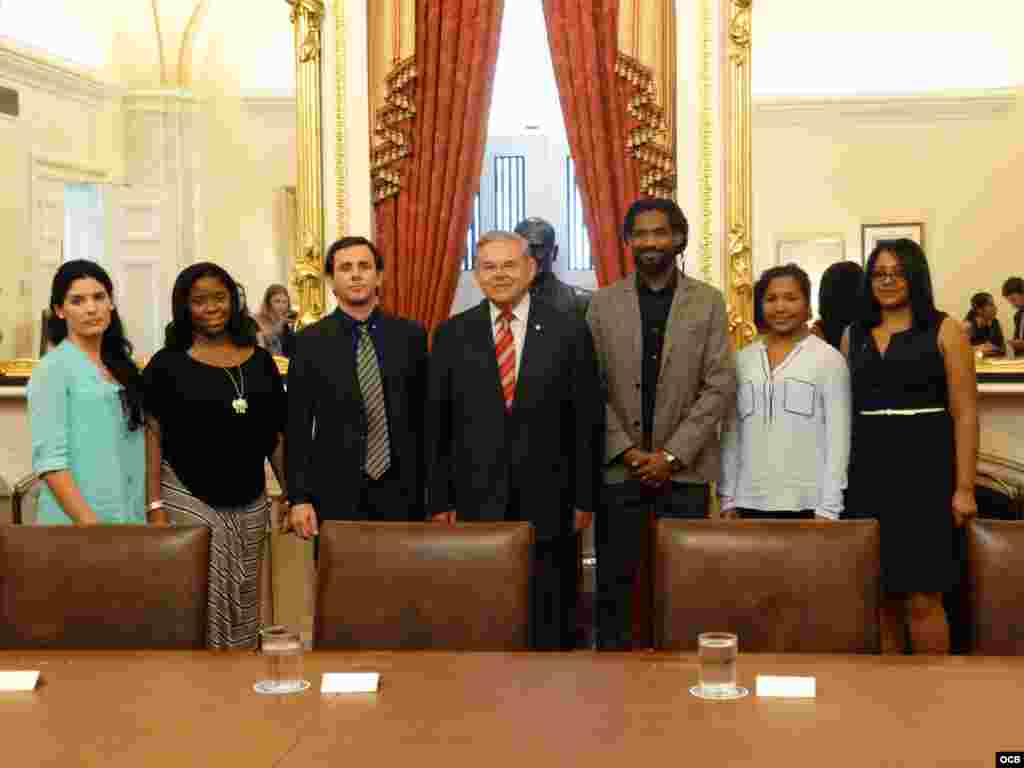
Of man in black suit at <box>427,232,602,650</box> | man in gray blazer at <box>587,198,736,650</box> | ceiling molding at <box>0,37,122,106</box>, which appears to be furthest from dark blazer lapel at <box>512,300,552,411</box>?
ceiling molding at <box>0,37,122,106</box>

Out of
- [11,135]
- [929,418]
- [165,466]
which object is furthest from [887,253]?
[11,135]

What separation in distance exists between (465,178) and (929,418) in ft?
5.71

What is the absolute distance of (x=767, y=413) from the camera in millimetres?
3295

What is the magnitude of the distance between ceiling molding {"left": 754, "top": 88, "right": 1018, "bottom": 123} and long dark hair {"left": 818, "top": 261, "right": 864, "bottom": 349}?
1.80 feet

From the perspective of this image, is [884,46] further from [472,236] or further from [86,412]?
[86,412]

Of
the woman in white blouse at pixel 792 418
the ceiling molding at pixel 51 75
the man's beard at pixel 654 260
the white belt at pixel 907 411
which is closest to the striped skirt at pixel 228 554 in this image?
the man's beard at pixel 654 260

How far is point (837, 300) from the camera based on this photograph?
Answer: 3.85 metres

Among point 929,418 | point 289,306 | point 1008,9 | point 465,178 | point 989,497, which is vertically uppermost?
point 1008,9

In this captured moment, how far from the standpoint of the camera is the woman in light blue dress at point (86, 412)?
304 cm

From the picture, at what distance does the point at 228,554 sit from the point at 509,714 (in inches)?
63.1

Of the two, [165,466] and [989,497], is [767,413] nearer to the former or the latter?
[989,497]

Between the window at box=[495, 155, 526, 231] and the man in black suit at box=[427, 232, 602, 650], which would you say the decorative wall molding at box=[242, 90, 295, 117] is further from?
the man in black suit at box=[427, 232, 602, 650]

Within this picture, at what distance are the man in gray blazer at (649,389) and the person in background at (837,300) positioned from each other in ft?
1.81

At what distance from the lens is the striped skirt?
10.1 feet
